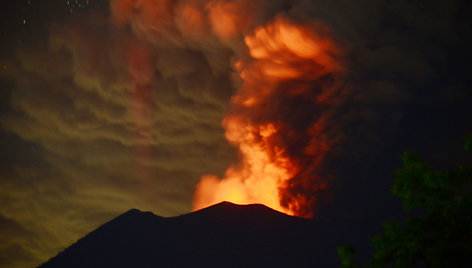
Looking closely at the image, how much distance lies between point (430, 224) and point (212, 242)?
159ft

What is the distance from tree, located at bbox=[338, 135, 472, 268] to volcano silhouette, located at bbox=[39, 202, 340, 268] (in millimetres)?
43204

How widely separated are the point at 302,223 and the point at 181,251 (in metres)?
17.3

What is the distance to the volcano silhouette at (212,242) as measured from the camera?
171ft

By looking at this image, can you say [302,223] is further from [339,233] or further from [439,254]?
[439,254]

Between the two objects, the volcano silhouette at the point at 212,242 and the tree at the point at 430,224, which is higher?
the volcano silhouette at the point at 212,242

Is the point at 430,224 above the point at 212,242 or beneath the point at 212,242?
beneath

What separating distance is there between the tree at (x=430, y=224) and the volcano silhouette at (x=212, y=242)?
Result: 43204 mm

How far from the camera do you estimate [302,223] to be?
5759cm

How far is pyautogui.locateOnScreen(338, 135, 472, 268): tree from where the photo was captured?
8.29 m

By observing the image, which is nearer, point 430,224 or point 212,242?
point 430,224

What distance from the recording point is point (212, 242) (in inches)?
2174

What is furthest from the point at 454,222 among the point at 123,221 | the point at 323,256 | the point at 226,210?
the point at 123,221

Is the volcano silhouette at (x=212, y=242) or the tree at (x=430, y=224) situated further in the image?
the volcano silhouette at (x=212, y=242)

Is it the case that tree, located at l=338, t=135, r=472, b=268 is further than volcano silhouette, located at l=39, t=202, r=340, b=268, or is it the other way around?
volcano silhouette, located at l=39, t=202, r=340, b=268
